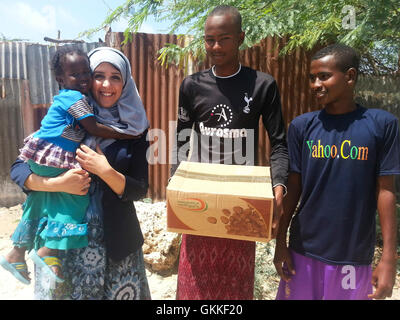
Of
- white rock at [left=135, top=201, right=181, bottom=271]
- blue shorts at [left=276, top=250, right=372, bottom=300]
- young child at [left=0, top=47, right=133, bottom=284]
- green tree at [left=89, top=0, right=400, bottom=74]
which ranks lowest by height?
white rock at [left=135, top=201, right=181, bottom=271]

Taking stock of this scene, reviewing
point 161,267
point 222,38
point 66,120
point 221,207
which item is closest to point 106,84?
point 66,120

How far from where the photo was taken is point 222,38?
4.81 feet

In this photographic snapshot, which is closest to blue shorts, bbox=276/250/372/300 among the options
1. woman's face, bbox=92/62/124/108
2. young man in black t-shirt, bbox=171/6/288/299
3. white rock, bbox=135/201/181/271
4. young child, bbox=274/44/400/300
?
young child, bbox=274/44/400/300

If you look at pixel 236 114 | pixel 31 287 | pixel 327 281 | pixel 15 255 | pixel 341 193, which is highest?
pixel 236 114

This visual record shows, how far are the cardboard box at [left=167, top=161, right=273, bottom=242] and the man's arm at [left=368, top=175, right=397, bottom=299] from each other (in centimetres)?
56

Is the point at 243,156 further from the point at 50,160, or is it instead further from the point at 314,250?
the point at 50,160

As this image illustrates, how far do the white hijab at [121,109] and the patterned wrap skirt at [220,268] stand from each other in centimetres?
66

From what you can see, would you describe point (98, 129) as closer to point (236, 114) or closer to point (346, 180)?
point (236, 114)

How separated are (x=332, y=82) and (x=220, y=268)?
42.8 inches

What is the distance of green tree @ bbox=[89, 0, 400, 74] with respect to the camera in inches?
90.6

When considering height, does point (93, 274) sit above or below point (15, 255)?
below

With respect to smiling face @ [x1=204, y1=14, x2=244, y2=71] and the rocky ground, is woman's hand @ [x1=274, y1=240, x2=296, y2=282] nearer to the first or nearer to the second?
smiling face @ [x1=204, y1=14, x2=244, y2=71]

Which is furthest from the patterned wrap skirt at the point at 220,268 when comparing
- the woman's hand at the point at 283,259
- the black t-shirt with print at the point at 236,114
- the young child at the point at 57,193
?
the young child at the point at 57,193

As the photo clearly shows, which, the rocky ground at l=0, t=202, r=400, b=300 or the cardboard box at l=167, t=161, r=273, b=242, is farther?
the rocky ground at l=0, t=202, r=400, b=300
